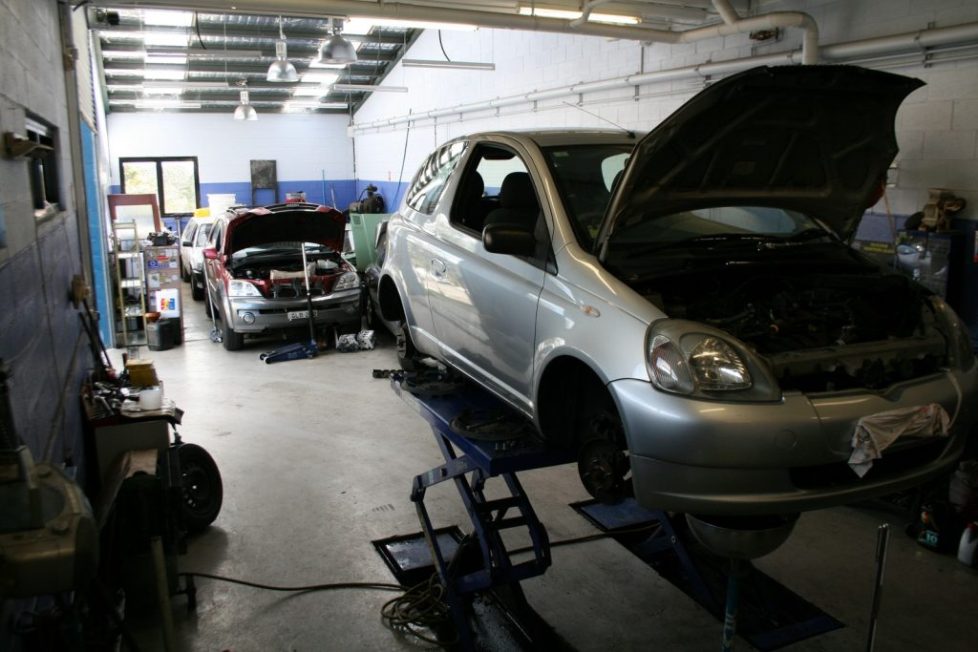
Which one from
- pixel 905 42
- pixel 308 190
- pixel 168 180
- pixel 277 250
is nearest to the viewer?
pixel 905 42

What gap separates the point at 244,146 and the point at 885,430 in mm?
19718

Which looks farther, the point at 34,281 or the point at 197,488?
the point at 197,488

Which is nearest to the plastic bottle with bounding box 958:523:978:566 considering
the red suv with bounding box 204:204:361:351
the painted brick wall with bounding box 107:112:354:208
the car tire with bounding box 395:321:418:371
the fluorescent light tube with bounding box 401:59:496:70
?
the car tire with bounding box 395:321:418:371

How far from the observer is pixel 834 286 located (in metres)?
2.73

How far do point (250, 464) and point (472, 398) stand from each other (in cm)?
249

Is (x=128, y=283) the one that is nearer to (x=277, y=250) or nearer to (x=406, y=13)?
(x=277, y=250)

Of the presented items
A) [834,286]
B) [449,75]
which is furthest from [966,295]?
[449,75]

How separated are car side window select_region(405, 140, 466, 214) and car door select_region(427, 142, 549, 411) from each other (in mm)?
169

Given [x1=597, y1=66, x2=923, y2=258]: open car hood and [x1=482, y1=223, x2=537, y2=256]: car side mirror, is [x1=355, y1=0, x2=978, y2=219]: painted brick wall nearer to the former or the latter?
[x1=597, y1=66, x2=923, y2=258]: open car hood

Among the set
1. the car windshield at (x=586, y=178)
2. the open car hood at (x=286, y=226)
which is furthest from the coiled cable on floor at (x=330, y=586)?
the open car hood at (x=286, y=226)

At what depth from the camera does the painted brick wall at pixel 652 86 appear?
17.2 ft

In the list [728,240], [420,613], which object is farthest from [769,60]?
[420,613]

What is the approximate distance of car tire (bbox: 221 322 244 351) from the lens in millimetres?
8789

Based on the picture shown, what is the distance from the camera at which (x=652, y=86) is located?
8305 mm
